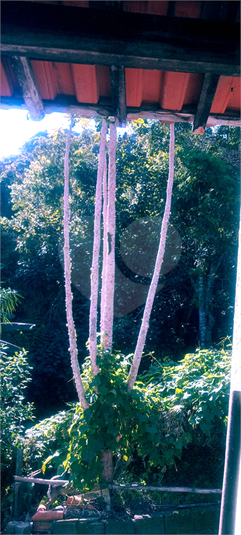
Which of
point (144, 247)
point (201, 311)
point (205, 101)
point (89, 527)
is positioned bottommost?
point (89, 527)

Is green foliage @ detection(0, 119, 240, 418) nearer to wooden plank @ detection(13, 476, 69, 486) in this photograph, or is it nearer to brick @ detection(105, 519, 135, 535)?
wooden plank @ detection(13, 476, 69, 486)

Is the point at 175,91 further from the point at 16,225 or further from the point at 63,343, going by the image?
the point at 16,225

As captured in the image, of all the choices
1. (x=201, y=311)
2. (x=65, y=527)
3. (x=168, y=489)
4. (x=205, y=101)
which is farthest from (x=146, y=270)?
(x=205, y=101)

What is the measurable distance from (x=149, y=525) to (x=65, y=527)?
2.42ft

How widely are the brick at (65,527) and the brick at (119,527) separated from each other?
29 centimetres

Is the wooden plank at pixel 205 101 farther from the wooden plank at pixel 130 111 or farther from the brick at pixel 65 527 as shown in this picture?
the brick at pixel 65 527

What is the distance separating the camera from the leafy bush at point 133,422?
3205 millimetres

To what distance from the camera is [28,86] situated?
5.02ft

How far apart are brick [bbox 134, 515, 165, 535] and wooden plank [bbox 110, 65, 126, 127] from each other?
3306 mm

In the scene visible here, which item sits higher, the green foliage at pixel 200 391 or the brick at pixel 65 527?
the green foliage at pixel 200 391

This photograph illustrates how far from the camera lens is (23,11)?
4.24 ft

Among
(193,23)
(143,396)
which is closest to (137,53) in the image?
(193,23)

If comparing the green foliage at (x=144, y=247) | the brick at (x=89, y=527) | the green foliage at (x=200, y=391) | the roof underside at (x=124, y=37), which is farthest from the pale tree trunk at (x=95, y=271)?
the green foliage at (x=144, y=247)

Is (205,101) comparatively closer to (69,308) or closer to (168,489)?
(69,308)
